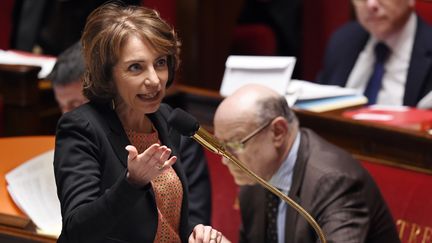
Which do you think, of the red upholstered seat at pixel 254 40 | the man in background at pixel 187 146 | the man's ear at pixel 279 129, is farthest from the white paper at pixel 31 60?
the red upholstered seat at pixel 254 40

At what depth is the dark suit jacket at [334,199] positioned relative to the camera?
258 cm

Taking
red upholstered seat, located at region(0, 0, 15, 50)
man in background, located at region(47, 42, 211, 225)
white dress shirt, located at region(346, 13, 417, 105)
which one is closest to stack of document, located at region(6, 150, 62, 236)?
man in background, located at region(47, 42, 211, 225)

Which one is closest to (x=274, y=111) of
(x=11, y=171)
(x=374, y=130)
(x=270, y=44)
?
(x=374, y=130)

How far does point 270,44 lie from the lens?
5.12 m

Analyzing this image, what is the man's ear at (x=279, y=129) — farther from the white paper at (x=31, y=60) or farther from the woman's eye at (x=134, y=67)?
the white paper at (x=31, y=60)

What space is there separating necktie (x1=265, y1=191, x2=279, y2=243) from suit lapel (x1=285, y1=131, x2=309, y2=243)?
0.08 m

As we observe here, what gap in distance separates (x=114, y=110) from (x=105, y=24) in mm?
179

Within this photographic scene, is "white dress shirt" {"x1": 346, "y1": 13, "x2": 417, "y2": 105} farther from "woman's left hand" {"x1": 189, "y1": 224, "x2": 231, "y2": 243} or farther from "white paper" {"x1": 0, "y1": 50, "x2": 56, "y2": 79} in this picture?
"woman's left hand" {"x1": 189, "y1": 224, "x2": 231, "y2": 243}

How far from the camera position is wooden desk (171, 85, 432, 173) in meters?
2.98

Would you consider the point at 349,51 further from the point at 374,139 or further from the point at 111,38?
the point at 111,38

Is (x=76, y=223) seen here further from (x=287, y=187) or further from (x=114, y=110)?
(x=287, y=187)

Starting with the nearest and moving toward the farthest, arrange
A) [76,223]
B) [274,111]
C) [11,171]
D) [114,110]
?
1. [76,223]
2. [114,110]
3. [11,171]
4. [274,111]

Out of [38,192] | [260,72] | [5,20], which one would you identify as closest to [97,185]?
[38,192]

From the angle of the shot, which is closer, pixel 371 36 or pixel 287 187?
pixel 287 187
